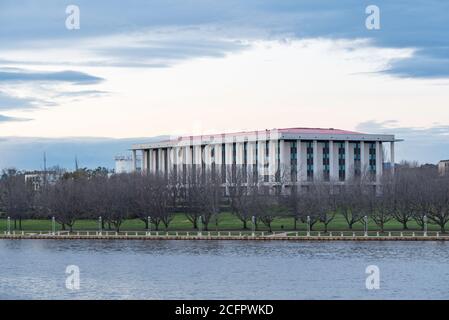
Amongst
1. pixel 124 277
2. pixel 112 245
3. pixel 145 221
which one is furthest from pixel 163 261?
pixel 145 221

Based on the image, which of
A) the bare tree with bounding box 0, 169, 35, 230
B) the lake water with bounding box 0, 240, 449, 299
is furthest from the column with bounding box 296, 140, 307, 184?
the lake water with bounding box 0, 240, 449, 299

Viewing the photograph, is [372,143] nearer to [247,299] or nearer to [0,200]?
[0,200]

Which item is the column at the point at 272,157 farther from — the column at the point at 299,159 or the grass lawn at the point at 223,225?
the grass lawn at the point at 223,225

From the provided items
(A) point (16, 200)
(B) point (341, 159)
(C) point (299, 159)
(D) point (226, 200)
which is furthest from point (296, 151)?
(A) point (16, 200)

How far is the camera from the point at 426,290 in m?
56.6

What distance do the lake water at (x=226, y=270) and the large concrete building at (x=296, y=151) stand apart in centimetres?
5624

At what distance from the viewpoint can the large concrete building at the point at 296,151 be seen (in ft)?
486

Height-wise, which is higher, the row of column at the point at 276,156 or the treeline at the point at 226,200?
the row of column at the point at 276,156

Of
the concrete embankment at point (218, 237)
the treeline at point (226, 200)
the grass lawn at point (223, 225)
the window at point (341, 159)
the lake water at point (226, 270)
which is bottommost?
the lake water at point (226, 270)

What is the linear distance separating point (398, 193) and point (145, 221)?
27.4 m

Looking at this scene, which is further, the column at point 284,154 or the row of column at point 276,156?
the row of column at point 276,156

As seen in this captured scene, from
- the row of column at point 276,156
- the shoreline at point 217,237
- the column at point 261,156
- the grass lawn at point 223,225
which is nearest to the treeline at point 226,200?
the grass lawn at point 223,225

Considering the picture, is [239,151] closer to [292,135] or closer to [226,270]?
[292,135]

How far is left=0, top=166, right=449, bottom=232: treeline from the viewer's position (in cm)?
10269
